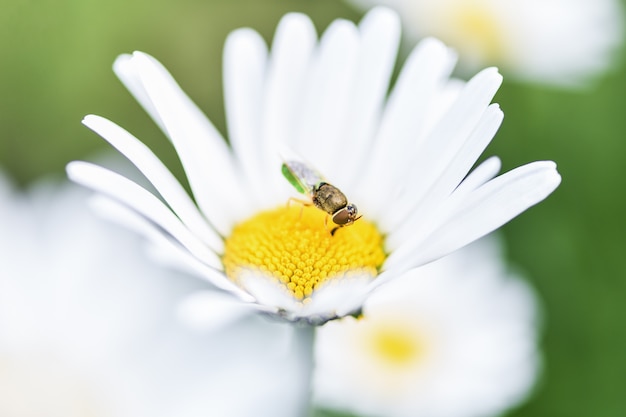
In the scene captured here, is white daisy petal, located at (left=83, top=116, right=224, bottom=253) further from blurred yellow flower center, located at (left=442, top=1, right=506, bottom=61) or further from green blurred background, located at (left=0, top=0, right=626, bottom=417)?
blurred yellow flower center, located at (left=442, top=1, right=506, bottom=61)

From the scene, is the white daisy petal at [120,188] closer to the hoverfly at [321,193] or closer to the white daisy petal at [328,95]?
the hoverfly at [321,193]

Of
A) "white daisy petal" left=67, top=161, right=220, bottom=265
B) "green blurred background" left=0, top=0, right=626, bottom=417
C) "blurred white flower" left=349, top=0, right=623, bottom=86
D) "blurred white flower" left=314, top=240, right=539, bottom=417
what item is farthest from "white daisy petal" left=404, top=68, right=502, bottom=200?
"blurred white flower" left=349, top=0, right=623, bottom=86

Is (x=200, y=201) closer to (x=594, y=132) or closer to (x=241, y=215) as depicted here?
(x=241, y=215)

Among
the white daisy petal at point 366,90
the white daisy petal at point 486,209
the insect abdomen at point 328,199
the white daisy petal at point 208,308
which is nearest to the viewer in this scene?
the white daisy petal at point 208,308

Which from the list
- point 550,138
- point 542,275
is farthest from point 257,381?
point 550,138

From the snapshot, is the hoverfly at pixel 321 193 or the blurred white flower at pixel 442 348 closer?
the hoverfly at pixel 321 193

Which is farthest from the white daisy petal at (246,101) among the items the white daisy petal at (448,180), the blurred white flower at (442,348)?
the blurred white flower at (442,348)
